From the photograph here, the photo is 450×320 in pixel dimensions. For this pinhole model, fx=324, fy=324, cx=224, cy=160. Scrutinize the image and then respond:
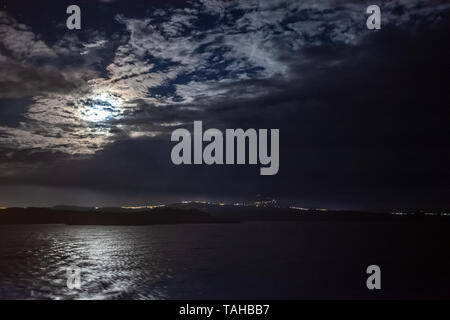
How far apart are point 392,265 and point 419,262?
633cm

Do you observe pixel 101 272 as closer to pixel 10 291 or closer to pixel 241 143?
pixel 10 291

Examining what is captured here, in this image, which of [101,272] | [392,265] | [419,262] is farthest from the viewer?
[419,262]

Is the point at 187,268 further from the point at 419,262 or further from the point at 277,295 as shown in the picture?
the point at 419,262

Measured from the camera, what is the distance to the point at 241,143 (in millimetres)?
30047

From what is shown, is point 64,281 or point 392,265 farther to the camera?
point 392,265

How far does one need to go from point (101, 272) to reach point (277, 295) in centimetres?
2308

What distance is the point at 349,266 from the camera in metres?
43.1
